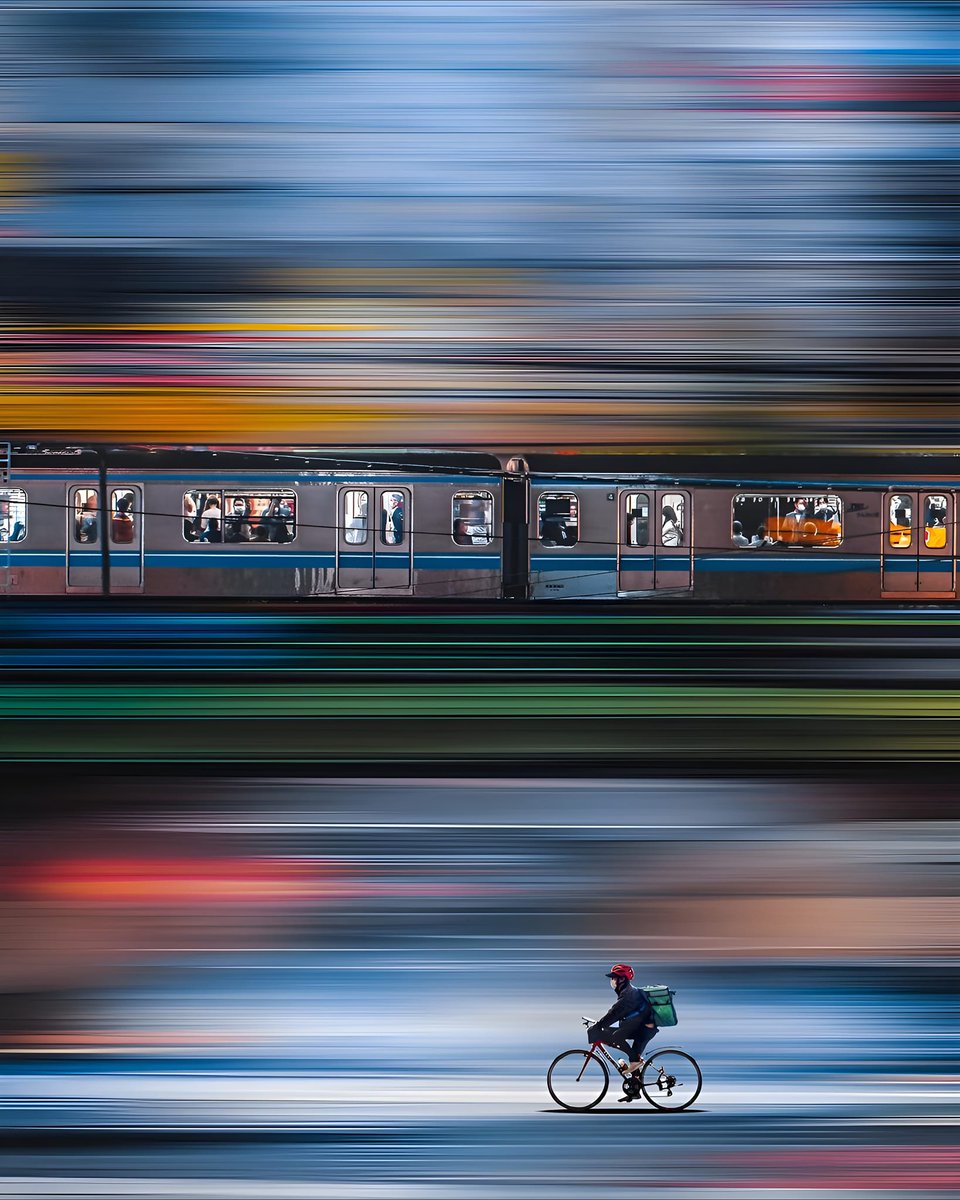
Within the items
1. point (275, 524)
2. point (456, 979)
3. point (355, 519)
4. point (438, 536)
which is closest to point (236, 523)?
point (275, 524)

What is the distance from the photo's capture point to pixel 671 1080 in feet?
4.02

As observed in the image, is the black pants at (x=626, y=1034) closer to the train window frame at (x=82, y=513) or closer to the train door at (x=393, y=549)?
the train door at (x=393, y=549)

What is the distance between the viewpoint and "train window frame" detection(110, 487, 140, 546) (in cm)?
585

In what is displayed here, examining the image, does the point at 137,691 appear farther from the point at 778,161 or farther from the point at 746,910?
the point at 778,161

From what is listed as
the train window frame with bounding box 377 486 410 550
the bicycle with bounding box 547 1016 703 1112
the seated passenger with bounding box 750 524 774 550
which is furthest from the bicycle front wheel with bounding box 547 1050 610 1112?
the train window frame with bounding box 377 486 410 550

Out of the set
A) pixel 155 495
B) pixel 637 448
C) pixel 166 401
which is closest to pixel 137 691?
pixel 166 401

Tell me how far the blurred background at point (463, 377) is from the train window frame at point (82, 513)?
15.2 ft


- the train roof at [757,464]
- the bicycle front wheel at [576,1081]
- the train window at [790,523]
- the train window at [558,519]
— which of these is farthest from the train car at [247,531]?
the bicycle front wheel at [576,1081]

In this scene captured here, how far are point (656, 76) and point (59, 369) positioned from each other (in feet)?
2.74

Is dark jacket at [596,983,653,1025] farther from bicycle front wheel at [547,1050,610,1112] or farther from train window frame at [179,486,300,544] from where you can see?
train window frame at [179,486,300,544]

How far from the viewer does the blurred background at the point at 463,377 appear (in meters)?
1.39

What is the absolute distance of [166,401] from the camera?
1429mm

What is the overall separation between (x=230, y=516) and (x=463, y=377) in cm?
444

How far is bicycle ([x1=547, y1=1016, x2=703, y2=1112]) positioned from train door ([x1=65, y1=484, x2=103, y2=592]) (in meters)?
4.94
